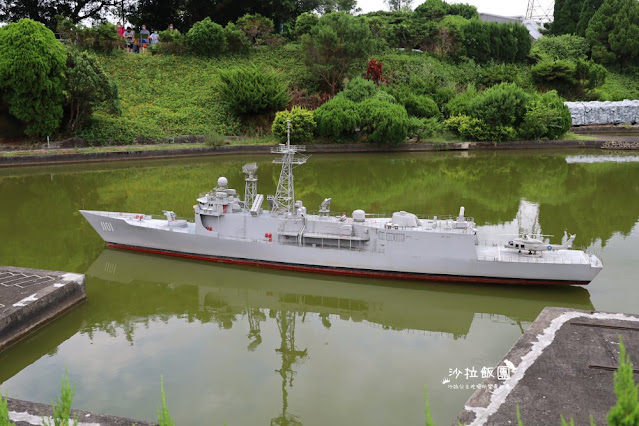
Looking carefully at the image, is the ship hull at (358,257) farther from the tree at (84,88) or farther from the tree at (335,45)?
the tree at (335,45)

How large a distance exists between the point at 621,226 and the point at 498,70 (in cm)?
2918

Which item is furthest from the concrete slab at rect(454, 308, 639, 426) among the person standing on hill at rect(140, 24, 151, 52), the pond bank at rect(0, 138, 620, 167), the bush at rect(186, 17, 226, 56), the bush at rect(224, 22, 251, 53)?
the person standing on hill at rect(140, 24, 151, 52)

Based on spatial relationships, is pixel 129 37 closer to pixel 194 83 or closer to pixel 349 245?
pixel 194 83

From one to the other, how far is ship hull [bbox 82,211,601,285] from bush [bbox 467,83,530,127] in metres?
23.6

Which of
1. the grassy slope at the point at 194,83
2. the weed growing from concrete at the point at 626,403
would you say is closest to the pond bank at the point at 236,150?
the grassy slope at the point at 194,83

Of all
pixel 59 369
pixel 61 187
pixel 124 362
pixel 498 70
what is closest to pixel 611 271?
pixel 124 362

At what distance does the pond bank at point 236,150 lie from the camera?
29.2 meters

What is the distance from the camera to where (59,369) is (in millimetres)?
10164

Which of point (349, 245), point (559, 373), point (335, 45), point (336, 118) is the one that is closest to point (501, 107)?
point (336, 118)

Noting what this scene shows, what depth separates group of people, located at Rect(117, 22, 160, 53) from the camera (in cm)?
4334

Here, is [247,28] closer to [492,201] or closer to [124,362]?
[492,201]

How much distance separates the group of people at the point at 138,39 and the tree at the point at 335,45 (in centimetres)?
1281

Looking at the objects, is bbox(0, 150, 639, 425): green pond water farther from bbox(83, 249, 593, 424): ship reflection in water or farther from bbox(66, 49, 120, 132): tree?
bbox(66, 49, 120, 132): tree

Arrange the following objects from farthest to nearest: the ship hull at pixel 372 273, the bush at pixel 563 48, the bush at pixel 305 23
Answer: the bush at pixel 563 48 < the bush at pixel 305 23 < the ship hull at pixel 372 273
